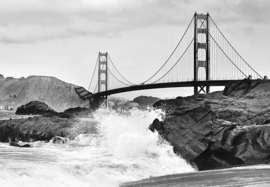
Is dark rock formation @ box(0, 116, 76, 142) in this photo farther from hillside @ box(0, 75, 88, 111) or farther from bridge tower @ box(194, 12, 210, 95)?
hillside @ box(0, 75, 88, 111)

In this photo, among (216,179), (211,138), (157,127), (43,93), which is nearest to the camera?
(216,179)

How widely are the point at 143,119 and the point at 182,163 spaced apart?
28.0ft

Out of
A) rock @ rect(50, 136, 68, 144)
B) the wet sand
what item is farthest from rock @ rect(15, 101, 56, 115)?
the wet sand

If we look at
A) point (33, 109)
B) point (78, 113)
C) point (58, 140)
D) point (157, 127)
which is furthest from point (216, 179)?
point (33, 109)

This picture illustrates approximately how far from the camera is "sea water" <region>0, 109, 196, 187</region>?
1448 centimetres

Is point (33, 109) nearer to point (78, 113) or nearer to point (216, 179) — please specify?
point (78, 113)

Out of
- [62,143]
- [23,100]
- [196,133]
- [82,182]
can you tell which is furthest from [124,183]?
[23,100]

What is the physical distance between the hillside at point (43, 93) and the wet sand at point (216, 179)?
163 metres

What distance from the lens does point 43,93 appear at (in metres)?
188

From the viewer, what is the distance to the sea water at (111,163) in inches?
570

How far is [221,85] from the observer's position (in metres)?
54.8

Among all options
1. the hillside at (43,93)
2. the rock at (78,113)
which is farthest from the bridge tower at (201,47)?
the hillside at (43,93)

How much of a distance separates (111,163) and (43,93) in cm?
17259

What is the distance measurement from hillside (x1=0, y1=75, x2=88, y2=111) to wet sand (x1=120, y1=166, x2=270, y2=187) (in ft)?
534
